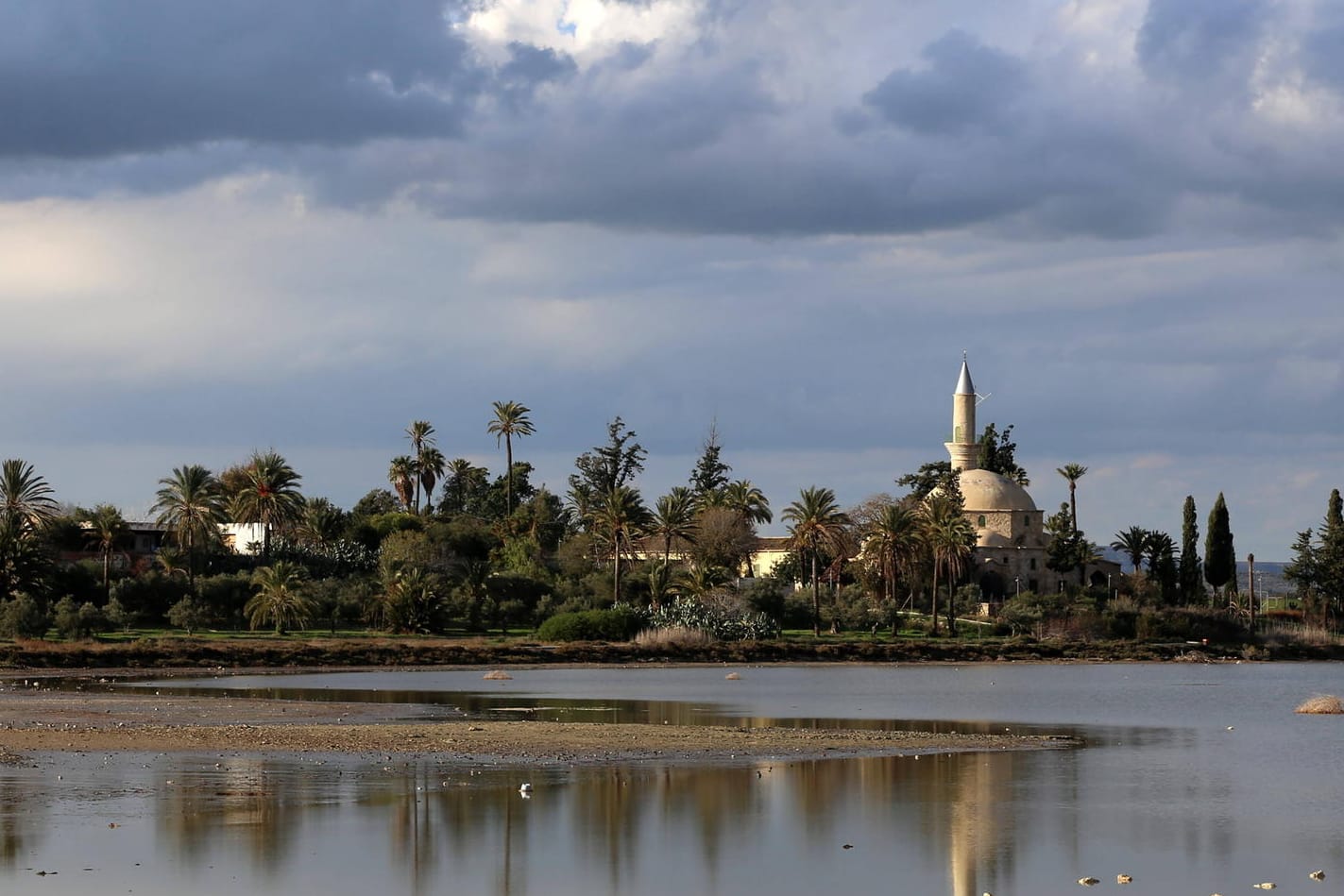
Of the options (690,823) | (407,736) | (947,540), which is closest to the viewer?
(690,823)

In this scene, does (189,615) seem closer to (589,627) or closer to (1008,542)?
(589,627)

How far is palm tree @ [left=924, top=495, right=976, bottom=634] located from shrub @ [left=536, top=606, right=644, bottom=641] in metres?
21.6

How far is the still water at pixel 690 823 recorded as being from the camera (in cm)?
2191

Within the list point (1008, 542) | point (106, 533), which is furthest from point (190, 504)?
point (1008, 542)

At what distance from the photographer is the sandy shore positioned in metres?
35.5

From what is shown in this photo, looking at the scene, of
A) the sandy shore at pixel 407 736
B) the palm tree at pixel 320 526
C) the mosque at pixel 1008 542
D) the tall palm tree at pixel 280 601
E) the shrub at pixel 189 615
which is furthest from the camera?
the mosque at pixel 1008 542

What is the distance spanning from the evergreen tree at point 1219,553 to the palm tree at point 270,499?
6319cm

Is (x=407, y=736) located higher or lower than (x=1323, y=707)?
higher

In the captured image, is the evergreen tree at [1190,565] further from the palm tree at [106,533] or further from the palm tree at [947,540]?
the palm tree at [106,533]

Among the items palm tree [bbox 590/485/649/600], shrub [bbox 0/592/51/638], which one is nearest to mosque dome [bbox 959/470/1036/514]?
palm tree [bbox 590/485/649/600]

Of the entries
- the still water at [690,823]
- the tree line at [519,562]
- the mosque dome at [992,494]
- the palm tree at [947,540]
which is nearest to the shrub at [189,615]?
the tree line at [519,562]

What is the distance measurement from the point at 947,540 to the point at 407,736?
249 feet

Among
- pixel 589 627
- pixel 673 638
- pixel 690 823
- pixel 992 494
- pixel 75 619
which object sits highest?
pixel 992 494

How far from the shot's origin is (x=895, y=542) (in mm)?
109375
